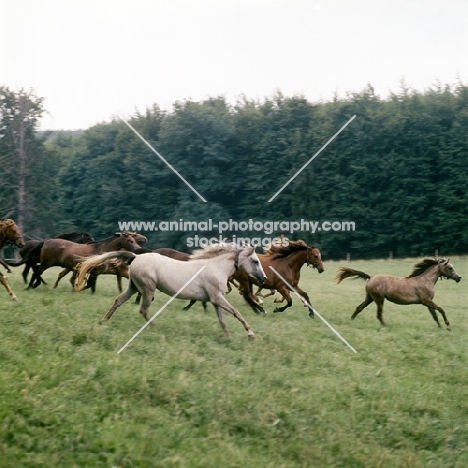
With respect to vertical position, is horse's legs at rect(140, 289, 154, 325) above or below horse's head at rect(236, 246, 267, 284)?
below

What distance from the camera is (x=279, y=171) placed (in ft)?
169

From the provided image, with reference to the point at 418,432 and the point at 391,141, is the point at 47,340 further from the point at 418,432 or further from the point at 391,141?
the point at 391,141

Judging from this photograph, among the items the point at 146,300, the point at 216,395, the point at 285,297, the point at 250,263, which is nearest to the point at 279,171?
the point at 285,297

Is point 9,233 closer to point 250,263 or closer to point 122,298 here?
point 122,298

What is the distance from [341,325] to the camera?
46.2ft

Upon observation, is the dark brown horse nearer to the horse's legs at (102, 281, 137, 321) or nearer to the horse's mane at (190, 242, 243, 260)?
the horse's legs at (102, 281, 137, 321)

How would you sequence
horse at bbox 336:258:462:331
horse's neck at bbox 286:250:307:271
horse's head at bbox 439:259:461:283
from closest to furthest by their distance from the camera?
1. horse at bbox 336:258:462:331
2. horse's head at bbox 439:259:461:283
3. horse's neck at bbox 286:250:307:271

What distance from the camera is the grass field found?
273 inches

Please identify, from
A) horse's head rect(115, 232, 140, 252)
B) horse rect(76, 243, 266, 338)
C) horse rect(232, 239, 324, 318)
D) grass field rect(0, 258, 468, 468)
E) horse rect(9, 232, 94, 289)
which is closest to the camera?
grass field rect(0, 258, 468, 468)

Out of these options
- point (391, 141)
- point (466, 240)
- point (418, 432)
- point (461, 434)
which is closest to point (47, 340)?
point (418, 432)

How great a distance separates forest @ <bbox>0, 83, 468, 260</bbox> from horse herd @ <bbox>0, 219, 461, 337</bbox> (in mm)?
27609

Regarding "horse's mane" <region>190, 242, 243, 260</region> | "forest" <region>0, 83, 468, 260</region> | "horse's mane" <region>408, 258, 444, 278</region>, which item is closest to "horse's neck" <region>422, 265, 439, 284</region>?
"horse's mane" <region>408, 258, 444, 278</region>

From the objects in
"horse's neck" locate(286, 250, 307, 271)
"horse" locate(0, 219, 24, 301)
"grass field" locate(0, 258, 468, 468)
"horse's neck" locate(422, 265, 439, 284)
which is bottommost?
"grass field" locate(0, 258, 468, 468)

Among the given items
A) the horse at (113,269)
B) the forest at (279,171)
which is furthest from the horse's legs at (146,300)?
the forest at (279,171)
